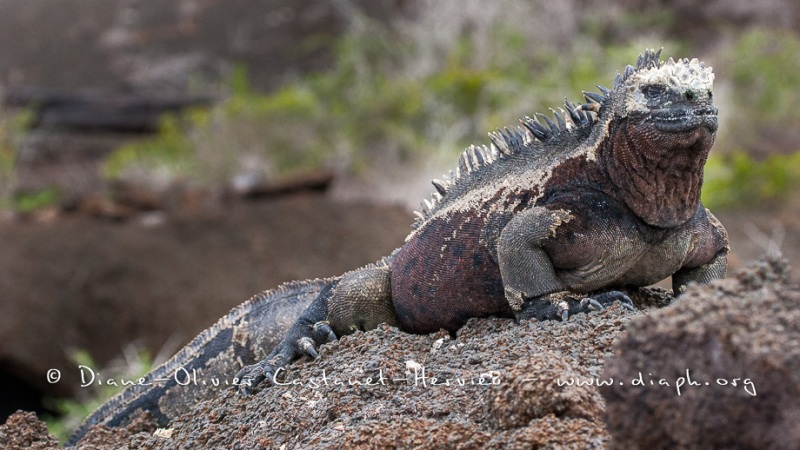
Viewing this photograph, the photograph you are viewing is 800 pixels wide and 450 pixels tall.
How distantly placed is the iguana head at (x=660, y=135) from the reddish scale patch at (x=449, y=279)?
0.64 meters

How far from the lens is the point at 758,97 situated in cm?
1775

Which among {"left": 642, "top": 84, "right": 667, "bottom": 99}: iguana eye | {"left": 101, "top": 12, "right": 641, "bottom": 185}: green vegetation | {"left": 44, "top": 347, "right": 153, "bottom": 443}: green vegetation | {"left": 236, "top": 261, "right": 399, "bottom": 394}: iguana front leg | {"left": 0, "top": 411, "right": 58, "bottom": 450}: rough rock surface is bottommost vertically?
{"left": 0, "top": 411, "right": 58, "bottom": 450}: rough rock surface

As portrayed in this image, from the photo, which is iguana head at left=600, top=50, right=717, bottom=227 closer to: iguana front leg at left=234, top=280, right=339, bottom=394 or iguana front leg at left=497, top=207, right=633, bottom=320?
iguana front leg at left=497, top=207, right=633, bottom=320

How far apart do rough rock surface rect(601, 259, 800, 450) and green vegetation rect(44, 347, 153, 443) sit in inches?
236

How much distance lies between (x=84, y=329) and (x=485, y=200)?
7933mm

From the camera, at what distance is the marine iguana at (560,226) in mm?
3914

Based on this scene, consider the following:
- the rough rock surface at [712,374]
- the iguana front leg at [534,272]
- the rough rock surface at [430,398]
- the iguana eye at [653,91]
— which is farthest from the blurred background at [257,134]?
the rough rock surface at [712,374]

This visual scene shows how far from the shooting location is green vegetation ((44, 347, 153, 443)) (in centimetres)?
826

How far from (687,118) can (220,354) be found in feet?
8.24

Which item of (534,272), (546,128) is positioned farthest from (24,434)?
(546,128)

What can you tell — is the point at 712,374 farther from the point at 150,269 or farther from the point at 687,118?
the point at 150,269

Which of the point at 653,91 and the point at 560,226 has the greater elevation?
the point at 653,91

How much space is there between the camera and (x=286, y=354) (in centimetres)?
436

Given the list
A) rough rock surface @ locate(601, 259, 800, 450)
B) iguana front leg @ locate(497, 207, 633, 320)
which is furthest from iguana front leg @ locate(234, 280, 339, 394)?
rough rock surface @ locate(601, 259, 800, 450)
